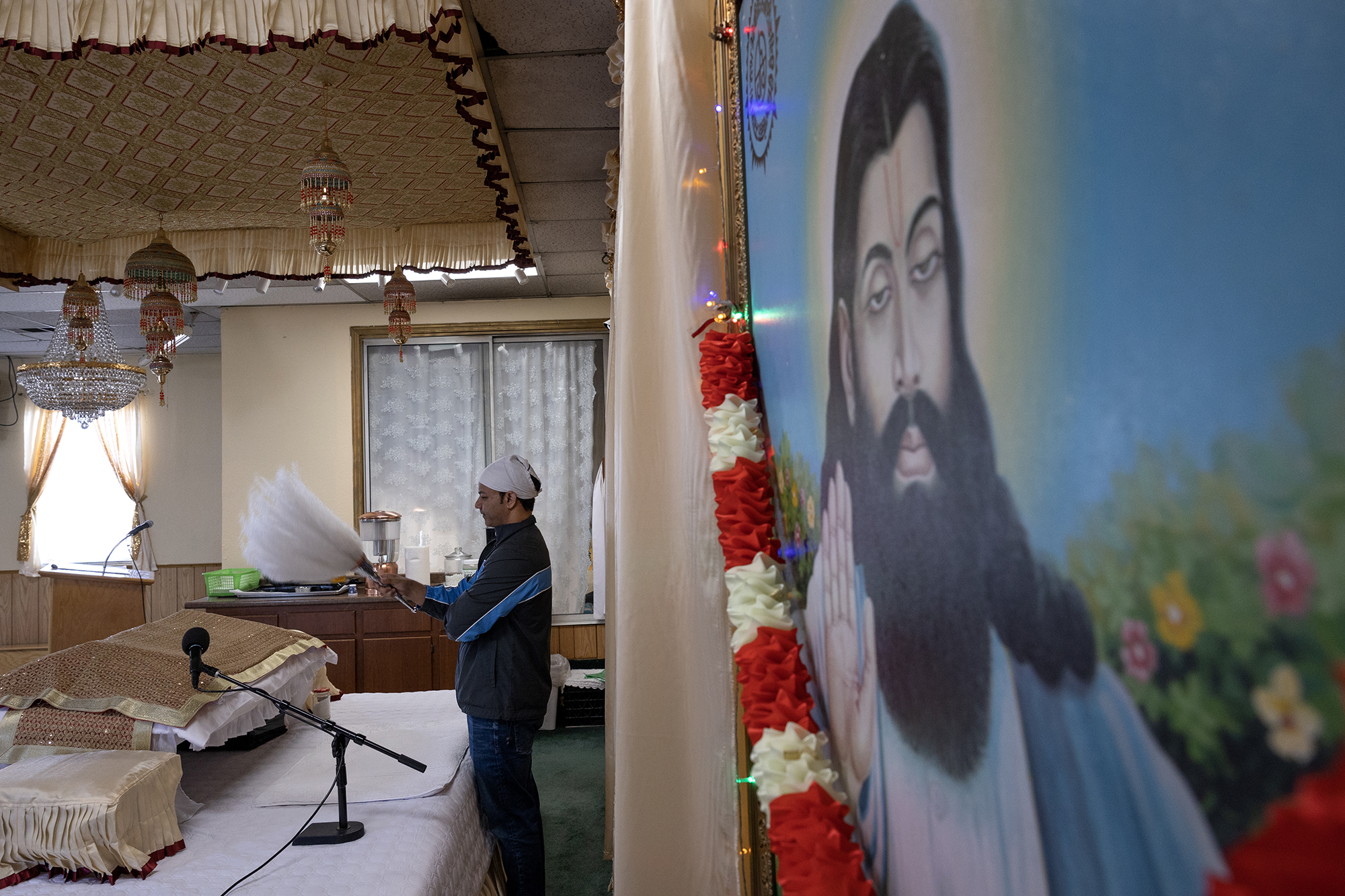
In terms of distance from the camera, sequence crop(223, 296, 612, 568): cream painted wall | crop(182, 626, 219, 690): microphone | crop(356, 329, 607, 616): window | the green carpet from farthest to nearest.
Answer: crop(356, 329, 607, 616): window, crop(223, 296, 612, 568): cream painted wall, the green carpet, crop(182, 626, 219, 690): microphone

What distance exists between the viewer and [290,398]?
21.1 feet

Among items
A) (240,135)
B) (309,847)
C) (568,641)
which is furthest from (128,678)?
(568,641)

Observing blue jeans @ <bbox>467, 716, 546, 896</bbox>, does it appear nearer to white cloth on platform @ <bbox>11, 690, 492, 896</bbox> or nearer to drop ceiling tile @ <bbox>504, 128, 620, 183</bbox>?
white cloth on platform @ <bbox>11, 690, 492, 896</bbox>

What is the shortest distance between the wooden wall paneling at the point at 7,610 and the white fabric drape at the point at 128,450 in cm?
127

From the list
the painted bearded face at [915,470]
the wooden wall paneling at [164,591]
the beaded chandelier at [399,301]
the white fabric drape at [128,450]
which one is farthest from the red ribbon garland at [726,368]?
the white fabric drape at [128,450]

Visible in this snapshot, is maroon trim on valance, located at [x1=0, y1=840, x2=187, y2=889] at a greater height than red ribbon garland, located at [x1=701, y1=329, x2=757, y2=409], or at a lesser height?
lesser

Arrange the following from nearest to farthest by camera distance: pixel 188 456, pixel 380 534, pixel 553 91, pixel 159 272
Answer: pixel 553 91 → pixel 159 272 → pixel 380 534 → pixel 188 456

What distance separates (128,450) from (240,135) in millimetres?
6403

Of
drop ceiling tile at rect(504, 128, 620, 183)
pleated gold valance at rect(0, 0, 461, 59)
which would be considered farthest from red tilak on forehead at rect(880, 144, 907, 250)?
drop ceiling tile at rect(504, 128, 620, 183)

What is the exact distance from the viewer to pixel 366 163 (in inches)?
151

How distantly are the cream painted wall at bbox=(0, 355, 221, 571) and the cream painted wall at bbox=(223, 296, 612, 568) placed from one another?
2.44 metres

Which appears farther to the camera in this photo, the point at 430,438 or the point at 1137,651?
the point at 430,438

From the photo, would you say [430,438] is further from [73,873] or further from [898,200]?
[898,200]

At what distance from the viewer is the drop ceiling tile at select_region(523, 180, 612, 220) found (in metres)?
4.22
